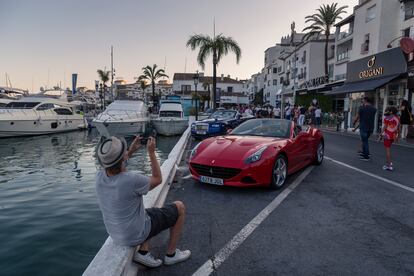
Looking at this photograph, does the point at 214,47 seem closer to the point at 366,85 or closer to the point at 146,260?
the point at 366,85

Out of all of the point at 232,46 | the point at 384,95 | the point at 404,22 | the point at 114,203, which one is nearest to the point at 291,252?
the point at 114,203

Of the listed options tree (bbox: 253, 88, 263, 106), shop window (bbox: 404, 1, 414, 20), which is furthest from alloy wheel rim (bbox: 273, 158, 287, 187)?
tree (bbox: 253, 88, 263, 106)

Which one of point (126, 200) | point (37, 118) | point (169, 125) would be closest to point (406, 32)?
point (169, 125)

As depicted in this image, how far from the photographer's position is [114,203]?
9.66 feet

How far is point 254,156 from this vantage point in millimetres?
6066

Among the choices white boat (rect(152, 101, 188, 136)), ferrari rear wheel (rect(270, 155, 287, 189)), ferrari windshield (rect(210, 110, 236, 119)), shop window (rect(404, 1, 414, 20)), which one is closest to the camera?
ferrari rear wheel (rect(270, 155, 287, 189))

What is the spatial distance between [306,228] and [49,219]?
4.46 metres

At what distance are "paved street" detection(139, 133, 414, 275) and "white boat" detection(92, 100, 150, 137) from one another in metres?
14.4

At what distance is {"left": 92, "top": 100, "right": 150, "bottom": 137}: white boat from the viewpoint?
20484 millimetres

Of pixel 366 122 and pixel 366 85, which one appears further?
pixel 366 85

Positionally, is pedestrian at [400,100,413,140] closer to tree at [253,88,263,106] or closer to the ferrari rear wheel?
the ferrari rear wheel

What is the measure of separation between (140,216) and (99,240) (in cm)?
226

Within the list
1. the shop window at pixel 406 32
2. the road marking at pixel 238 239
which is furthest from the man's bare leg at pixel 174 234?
the shop window at pixel 406 32

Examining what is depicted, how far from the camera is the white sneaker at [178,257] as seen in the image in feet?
11.1
